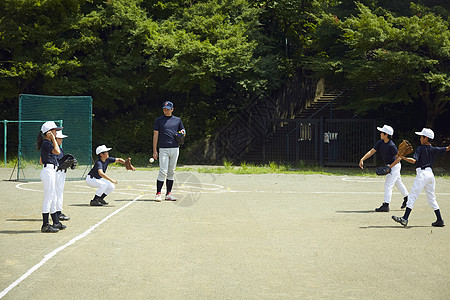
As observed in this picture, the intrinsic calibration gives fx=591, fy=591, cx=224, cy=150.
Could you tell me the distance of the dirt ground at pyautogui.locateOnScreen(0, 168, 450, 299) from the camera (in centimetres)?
602

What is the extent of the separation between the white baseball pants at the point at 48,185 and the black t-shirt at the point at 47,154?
0.26 ft

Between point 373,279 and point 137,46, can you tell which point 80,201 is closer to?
point 373,279

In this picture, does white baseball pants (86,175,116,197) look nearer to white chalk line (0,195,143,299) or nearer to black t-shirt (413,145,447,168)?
white chalk line (0,195,143,299)

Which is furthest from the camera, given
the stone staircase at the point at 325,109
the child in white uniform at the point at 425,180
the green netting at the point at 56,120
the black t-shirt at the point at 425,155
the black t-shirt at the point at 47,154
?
the stone staircase at the point at 325,109

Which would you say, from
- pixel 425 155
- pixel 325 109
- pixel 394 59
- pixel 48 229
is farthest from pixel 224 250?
pixel 325 109

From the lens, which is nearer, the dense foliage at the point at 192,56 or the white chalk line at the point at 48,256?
the white chalk line at the point at 48,256

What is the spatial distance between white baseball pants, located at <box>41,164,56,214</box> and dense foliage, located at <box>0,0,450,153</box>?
1675cm

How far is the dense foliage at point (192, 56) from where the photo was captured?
938 inches

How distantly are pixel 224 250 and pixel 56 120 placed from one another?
16.9 meters

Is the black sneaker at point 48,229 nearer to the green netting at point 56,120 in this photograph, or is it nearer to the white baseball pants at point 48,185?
the white baseball pants at point 48,185

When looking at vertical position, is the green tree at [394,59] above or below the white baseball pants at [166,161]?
above

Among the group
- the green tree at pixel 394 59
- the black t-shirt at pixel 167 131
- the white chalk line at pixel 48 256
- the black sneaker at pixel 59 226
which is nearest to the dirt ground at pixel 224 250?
the white chalk line at pixel 48 256

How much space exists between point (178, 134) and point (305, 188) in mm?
5208

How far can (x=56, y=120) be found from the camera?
23.4 m
